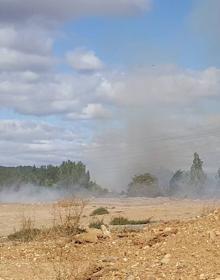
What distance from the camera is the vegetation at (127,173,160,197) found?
86.5m

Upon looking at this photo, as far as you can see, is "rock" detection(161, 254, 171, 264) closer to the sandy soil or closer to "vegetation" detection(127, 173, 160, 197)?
the sandy soil

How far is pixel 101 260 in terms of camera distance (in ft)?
44.8

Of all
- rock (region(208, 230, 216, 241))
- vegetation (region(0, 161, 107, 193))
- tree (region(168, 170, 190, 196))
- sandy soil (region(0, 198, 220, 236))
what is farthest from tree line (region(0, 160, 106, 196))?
rock (region(208, 230, 216, 241))

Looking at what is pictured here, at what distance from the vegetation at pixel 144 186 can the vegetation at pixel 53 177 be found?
5740 millimetres

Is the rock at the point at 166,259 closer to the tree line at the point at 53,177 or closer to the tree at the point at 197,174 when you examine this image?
the tree at the point at 197,174

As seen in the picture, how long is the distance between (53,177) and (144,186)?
2538 centimetres

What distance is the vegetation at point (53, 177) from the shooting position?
98.0 m

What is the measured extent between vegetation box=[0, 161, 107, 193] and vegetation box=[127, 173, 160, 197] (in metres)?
5.74

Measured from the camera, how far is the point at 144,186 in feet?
291

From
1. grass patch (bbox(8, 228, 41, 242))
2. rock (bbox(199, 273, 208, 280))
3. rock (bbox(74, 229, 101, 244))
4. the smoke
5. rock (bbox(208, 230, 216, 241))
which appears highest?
the smoke

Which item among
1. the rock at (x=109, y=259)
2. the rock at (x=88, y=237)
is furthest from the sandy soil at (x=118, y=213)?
the rock at (x=109, y=259)

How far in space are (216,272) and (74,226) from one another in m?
8.45

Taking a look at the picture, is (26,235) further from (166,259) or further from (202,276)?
(202,276)

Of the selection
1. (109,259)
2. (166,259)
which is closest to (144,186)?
(109,259)
